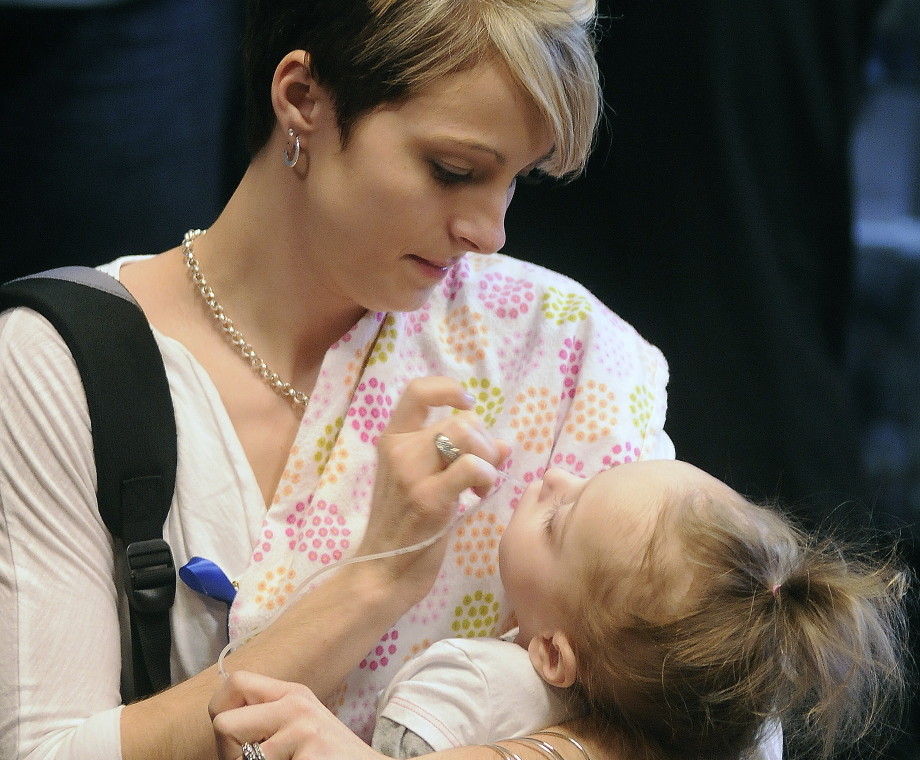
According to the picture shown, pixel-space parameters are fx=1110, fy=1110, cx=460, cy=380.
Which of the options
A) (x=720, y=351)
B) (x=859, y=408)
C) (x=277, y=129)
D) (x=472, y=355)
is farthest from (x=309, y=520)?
(x=859, y=408)

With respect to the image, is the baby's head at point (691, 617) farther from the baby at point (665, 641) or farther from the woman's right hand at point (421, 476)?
the woman's right hand at point (421, 476)

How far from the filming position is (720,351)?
239cm

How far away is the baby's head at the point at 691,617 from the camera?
1.38 m

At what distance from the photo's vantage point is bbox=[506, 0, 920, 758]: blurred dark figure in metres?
2.27

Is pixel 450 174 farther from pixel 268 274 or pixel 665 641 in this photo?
pixel 665 641

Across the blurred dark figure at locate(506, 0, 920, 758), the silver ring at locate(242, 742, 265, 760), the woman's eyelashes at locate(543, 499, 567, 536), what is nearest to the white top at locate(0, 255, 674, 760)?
the woman's eyelashes at locate(543, 499, 567, 536)

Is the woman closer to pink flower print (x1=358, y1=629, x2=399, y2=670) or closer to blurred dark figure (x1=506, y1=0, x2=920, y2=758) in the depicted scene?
pink flower print (x1=358, y1=629, x2=399, y2=670)

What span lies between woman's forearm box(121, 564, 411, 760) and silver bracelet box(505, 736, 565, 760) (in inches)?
9.9

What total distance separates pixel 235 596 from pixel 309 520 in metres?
0.15

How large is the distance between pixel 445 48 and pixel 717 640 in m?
0.83

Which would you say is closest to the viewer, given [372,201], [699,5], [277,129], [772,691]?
[772,691]

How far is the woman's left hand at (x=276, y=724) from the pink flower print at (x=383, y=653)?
0.99ft

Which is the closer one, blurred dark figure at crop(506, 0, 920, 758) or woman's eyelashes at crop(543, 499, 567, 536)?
woman's eyelashes at crop(543, 499, 567, 536)

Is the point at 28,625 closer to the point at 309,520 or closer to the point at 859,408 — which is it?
the point at 309,520
